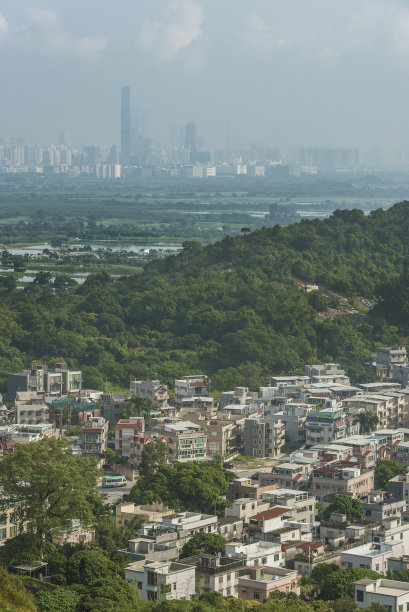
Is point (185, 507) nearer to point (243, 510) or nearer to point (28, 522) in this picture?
point (243, 510)

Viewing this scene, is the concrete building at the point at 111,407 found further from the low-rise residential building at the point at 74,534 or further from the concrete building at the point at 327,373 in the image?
the low-rise residential building at the point at 74,534

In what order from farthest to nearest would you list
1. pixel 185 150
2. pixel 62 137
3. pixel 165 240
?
pixel 62 137, pixel 185 150, pixel 165 240

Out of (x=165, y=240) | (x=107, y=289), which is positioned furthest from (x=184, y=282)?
(x=165, y=240)

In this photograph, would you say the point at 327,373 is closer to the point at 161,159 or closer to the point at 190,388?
the point at 190,388

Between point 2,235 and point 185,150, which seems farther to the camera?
point 185,150

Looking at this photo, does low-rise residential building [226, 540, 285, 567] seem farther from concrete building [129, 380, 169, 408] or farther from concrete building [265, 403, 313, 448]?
concrete building [129, 380, 169, 408]

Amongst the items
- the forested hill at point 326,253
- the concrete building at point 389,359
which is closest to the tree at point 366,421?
the concrete building at point 389,359

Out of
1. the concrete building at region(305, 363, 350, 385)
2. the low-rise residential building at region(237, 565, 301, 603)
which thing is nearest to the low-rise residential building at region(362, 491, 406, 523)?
the low-rise residential building at region(237, 565, 301, 603)
